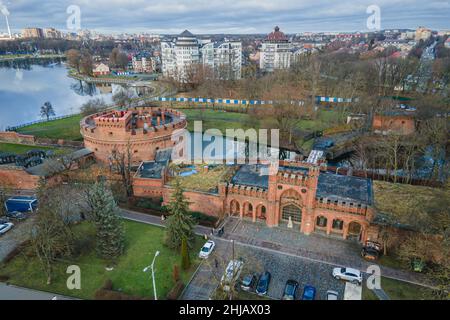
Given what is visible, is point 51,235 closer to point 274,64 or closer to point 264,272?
point 264,272

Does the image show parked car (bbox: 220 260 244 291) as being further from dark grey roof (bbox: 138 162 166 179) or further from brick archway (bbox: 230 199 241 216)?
dark grey roof (bbox: 138 162 166 179)

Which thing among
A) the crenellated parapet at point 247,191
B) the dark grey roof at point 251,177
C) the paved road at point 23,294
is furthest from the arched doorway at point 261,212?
the paved road at point 23,294

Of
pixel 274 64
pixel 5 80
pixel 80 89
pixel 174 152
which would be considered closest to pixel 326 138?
pixel 174 152

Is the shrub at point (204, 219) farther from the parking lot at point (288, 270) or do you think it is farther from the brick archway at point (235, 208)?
A: the parking lot at point (288, 270)

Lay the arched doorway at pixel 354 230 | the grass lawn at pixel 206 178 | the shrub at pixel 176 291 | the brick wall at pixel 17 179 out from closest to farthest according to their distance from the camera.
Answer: the shrub at pixel 176 291 → the arched doorway at pixel 354 230 → the grass lawn at pixel 206 178 → the brick wall at pixel 17 179

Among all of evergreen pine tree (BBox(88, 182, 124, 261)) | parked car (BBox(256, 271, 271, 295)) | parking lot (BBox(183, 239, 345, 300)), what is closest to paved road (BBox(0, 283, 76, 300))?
evergreen pine tree (BBox(88, 182, 124, 261))
